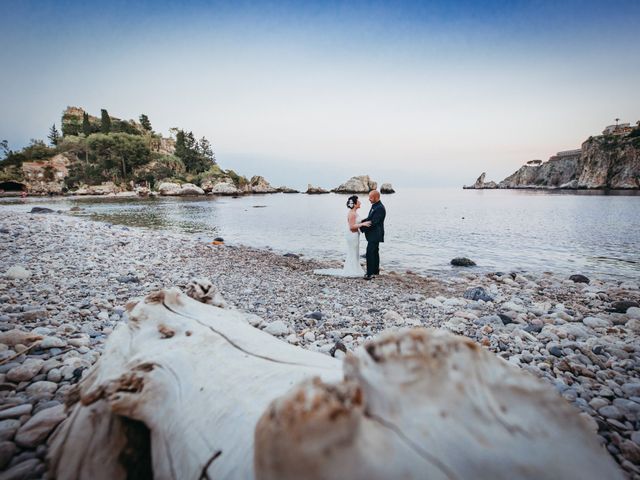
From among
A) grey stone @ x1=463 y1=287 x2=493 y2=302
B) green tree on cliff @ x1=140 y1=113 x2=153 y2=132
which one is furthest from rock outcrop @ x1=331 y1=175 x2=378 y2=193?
grey stone @ x1=463 y1=287 x2=493 y2=302

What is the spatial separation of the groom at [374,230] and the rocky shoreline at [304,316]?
48cm

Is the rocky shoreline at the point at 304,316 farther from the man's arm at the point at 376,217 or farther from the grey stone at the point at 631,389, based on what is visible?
the man's arm at the point at 376,217

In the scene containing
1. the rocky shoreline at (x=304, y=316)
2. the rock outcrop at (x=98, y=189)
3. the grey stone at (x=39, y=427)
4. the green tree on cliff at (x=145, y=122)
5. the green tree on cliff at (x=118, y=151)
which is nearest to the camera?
the grey stone at (x=39, y=427)

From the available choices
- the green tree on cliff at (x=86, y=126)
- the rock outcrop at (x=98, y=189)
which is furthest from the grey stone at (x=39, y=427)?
the green tree on cliff at (x=86, y=126)

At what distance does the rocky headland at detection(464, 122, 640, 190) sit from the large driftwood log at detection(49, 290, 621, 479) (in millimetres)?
146018

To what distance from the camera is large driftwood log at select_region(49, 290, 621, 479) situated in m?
1.02

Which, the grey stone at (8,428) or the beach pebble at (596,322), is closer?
the grey stone at (8,428)

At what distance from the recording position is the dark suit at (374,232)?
9.45 metres

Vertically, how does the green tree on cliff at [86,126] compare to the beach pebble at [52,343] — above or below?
above

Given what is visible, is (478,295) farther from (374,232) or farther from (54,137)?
(54,137)

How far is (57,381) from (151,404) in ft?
6.24

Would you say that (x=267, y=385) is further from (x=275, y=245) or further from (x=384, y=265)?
(x=275, y=245)

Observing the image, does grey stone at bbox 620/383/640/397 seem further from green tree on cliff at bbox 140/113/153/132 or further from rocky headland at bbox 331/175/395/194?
green tree on cliff at bbox 140/113/153/132

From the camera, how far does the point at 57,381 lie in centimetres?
285
